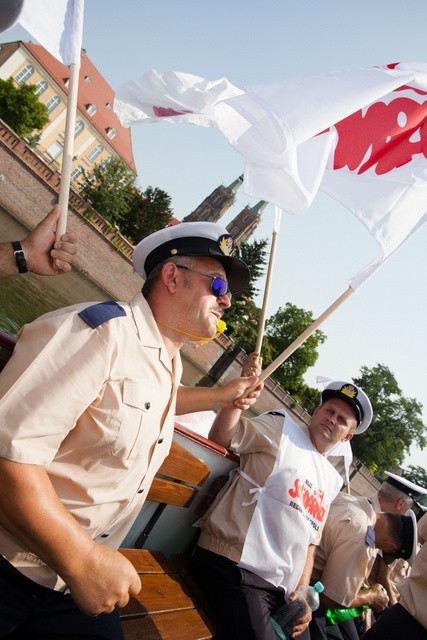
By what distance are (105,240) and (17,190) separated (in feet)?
18.2

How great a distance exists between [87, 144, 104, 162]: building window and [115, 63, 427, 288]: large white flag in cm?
6624

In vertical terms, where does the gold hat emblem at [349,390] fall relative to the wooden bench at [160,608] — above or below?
above

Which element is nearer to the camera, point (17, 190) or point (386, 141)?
point (386, 141)

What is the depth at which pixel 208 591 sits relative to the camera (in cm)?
279

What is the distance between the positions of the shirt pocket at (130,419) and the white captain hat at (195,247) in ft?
2.28

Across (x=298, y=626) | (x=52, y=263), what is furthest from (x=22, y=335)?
(x=298, y=626)

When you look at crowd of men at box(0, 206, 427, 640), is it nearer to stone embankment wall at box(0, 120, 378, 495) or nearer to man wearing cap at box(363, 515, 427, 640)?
man wearing cap at box(363, 515, 427, 640)

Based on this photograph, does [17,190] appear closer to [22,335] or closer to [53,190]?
[53,190]

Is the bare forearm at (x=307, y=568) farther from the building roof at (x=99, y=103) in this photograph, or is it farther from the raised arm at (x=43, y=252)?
the building roof at (x=99, y=103)

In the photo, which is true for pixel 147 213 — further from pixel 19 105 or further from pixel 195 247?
pixel 195 247

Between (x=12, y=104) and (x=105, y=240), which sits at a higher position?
(x=12, y=104)

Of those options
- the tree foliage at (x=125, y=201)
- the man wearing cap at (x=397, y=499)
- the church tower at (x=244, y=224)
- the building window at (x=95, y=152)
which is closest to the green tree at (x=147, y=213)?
the tree foliage at (x=125, y=201)

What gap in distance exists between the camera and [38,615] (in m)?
1.55

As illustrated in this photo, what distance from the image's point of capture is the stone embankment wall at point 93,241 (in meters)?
27.4
